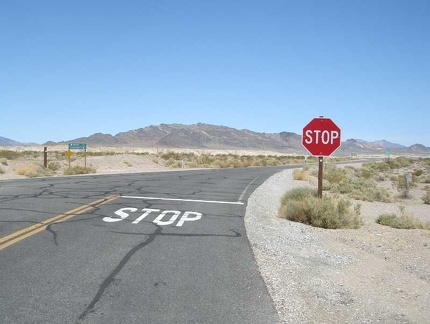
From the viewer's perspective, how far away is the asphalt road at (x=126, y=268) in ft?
17.0

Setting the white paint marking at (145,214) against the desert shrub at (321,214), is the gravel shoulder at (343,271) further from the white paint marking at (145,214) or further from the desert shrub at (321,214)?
the white paint marking at (145,214)

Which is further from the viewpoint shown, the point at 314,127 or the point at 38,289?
the point at 314,127

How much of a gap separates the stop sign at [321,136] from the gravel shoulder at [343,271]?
2.47m

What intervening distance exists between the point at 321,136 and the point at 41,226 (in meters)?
8.18

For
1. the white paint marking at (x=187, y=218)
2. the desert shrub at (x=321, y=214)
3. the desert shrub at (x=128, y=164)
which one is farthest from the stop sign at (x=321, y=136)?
the desert shrub at (x=128, y=164)

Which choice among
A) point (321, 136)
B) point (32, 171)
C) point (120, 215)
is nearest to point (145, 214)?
point (120, 215)

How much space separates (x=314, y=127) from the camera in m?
13.4

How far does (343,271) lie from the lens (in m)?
7.45

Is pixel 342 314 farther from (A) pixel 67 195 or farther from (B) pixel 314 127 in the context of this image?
(A) pixel 67 195

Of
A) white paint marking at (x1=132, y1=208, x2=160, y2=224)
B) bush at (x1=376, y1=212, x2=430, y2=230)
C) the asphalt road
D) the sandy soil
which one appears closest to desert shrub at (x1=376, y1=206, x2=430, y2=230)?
bush at (x1=376, y1=212, x2=430, y2=230)

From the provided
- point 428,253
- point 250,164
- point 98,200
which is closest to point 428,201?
point 428,253

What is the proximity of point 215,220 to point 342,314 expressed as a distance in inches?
269

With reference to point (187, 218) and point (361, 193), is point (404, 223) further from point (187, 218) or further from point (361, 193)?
point (361, 193)

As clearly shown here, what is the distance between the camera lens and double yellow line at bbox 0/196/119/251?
864cm
